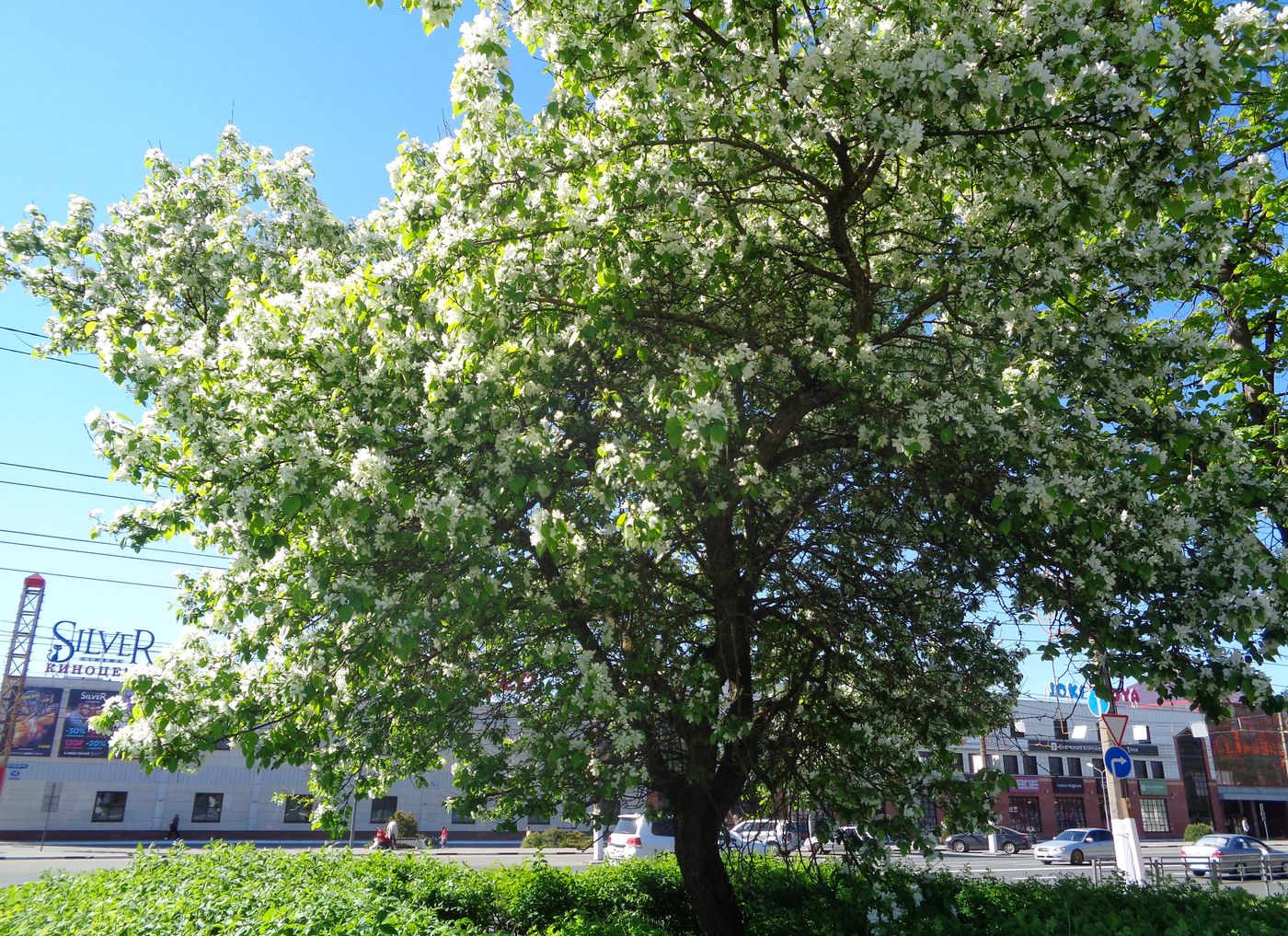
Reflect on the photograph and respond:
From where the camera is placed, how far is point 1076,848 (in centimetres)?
3228

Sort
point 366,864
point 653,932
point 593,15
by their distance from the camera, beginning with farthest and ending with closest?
1. point 366,864
2. point 653,932
3. point 593,15

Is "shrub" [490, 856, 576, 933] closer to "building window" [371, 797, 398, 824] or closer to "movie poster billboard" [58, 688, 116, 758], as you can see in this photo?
"building window" [371, 797, 398, 824]

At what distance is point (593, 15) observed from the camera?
19.2ft

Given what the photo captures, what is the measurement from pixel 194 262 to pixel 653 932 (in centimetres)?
800

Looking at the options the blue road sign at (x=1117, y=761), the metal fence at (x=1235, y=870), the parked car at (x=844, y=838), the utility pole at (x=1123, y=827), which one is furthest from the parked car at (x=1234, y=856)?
the parked car at (x=844, y=838)

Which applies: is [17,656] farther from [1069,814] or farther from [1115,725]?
[1069,814]

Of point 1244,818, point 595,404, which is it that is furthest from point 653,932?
point 1244,818

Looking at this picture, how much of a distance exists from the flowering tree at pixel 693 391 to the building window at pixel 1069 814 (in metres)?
51.8

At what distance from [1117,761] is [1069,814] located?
4538 centimetres

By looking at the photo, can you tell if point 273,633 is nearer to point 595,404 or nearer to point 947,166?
point 595,404

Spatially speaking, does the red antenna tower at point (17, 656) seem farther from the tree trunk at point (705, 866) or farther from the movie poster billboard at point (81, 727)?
the tree trunk at point (705, 866)

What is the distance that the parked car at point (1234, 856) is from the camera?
2553cm

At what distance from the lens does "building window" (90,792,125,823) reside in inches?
1347

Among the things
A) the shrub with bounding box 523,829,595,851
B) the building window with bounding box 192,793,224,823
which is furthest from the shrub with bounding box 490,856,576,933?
the building window with bounding box 192,793,224,823
